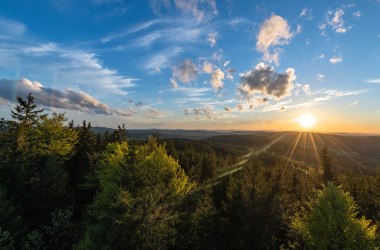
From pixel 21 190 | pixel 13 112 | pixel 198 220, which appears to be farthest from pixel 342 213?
pixel 13 112

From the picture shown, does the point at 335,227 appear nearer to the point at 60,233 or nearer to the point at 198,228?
the point at 198,228

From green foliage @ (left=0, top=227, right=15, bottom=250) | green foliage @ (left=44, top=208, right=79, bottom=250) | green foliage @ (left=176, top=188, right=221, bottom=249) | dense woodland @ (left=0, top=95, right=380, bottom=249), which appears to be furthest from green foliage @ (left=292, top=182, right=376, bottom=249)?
green foliage @ (left=0, top=227, right=15, bottom=250)

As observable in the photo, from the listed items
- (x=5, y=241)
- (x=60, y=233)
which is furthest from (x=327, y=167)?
(x=5, y=241)

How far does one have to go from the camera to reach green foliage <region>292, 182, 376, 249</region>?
2889cm

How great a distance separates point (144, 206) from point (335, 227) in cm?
2056

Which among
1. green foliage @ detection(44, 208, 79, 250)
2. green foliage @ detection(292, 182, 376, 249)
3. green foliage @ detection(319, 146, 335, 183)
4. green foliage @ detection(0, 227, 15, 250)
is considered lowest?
green foliage @ detection(44, 208, 79, 250)

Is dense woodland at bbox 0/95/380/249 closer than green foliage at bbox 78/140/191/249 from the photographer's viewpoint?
No

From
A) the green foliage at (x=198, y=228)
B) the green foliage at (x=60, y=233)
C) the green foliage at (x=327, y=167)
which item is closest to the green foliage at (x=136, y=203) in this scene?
the green foliage at (x=198, y=228)

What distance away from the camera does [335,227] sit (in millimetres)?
30016

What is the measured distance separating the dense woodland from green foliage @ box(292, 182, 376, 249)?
10cm

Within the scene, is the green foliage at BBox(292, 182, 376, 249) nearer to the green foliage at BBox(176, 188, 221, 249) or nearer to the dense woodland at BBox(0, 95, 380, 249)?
the dense woodland at BBox(0, 95, 380, 249)

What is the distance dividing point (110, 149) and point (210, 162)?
33811mm

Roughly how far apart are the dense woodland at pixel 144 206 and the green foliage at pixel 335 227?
Result: 0.34 ft

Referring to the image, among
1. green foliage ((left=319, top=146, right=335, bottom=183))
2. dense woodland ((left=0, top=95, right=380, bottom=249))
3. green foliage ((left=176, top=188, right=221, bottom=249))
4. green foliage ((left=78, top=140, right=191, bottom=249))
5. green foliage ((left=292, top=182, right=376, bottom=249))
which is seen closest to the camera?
green foliage ((left=292, top=182, right=376, bottom=249))
